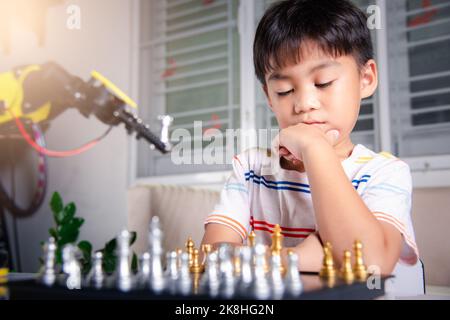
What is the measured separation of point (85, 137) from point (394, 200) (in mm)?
2355

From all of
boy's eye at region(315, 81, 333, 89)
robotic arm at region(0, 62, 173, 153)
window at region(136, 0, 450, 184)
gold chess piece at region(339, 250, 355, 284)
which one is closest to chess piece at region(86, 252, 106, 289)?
gold chess piece at region(339, 250, 355, 284)

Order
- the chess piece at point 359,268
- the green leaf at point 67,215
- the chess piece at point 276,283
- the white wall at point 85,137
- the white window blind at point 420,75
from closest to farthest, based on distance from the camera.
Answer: the chess piece at point 276,283 → the chess piece at point 359,268 → the white window blind at point 420,75 → the green leaf at point 67,215 → the white wall at point 85,137

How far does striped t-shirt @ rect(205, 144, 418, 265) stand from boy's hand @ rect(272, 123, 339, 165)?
0.09 meters

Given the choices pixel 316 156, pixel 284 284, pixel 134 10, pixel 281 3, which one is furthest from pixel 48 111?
pixel 284 284

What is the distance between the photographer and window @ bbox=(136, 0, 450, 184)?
1800 millimetres

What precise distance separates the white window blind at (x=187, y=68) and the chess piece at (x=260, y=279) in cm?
187

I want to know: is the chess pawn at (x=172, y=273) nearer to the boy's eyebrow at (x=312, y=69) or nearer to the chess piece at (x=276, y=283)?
the chess piece at (x=276, y=283)

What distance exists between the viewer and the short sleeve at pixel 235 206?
32.4 inches

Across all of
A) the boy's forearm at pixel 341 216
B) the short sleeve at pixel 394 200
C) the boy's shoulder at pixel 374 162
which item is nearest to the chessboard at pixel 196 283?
the boy's forearm at pixel 341 216

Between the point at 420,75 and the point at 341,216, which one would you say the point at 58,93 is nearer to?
the point at 420,75

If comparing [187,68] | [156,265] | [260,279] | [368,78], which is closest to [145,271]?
[156,265]

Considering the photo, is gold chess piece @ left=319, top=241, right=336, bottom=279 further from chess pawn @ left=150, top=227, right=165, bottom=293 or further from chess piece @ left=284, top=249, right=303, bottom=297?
chess pawn @ left=150, top=227, right=165, bottom=293

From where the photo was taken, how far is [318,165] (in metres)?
0.64
